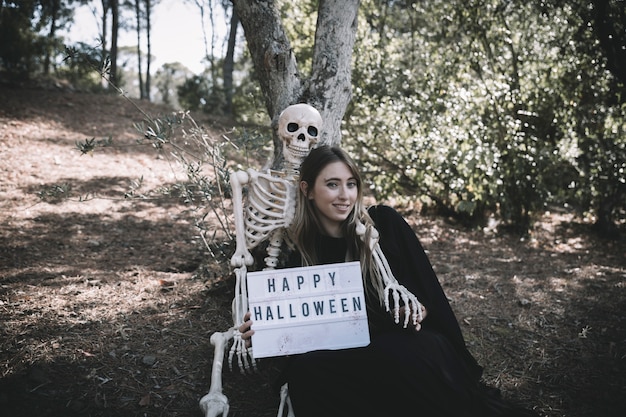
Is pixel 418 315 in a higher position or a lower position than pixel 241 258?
lower

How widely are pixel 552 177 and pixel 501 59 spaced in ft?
6.08

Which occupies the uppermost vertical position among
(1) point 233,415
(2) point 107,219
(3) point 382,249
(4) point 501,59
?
(4) point 501,59

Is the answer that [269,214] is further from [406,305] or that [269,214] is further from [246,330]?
[406,305]

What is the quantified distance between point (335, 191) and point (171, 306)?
6.06 feet

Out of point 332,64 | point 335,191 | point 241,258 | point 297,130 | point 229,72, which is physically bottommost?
point 241,258

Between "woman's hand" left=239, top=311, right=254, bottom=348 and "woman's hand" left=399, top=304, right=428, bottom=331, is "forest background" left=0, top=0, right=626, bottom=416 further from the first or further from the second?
"woman's hand" left=399, top=304, right=428, bottom=331

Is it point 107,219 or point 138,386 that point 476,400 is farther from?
point 107,219

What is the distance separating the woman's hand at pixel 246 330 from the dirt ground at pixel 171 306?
514mm

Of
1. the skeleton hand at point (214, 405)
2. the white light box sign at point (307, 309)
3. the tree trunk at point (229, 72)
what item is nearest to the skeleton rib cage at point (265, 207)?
the white light box sign at point (307, 309)

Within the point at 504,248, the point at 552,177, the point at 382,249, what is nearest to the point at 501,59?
the point at 552,177

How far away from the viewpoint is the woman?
2045mm

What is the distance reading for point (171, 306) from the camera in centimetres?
341

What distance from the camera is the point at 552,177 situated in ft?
19.2

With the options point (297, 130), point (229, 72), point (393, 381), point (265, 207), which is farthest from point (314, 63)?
point (229, 72)
